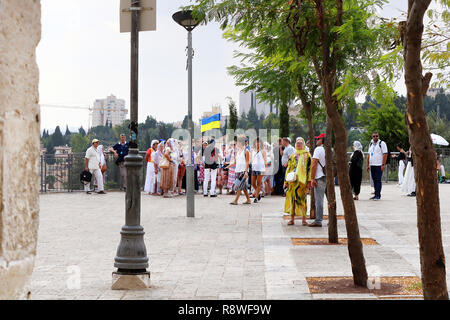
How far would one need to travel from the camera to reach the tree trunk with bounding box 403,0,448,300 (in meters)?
3.97

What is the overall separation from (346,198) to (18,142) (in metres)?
4.93

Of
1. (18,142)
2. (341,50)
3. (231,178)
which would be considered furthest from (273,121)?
(18,142)

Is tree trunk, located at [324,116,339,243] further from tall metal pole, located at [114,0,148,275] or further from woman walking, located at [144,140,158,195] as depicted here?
woman walking, located at [144,140,158,195]

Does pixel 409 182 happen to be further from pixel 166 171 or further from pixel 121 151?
pixel 121 151

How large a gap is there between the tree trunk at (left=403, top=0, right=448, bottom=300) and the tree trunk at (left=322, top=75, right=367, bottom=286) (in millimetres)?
2348

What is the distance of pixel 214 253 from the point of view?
8.93m

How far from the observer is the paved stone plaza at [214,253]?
641cm

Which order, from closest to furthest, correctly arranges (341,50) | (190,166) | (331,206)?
(331,206)
(341,50)
(190,166)

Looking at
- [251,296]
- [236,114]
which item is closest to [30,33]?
[251,296]

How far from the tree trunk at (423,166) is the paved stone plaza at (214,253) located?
71.2 inches

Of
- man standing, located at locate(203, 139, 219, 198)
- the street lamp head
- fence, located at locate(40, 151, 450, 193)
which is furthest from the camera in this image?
fence, located at locate(40, 151, 450, 193)

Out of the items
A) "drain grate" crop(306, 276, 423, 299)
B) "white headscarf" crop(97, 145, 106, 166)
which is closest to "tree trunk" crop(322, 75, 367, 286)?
"drain grate" crop(306, 276, 423, 299)
